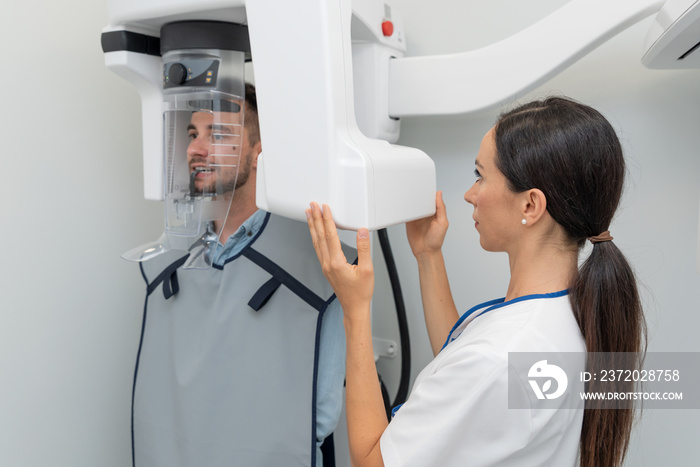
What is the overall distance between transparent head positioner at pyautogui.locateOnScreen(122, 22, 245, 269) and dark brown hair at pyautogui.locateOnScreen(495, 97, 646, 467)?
1.84 feet

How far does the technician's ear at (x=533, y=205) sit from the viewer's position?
0.89 m

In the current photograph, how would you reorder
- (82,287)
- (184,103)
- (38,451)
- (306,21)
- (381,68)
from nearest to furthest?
(306,21), (184,103), (381,68), (38,451), (82,287)

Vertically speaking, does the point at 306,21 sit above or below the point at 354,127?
above

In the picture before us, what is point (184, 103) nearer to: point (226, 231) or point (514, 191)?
point (226, 231)

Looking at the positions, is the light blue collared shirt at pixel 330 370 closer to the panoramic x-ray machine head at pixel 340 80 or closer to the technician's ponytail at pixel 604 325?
the panoramic x-ray machine head at pixel 340 80

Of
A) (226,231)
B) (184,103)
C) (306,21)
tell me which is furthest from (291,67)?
(226,231)

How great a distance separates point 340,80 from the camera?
0.91 meters

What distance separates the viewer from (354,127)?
95 centimetres

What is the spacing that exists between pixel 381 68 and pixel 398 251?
54 cm

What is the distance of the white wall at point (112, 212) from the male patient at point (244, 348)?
249 mm

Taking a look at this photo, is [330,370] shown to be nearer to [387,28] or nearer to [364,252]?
[364,252]

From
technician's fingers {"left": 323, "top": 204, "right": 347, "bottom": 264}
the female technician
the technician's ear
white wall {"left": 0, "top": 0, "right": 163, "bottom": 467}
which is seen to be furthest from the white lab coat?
white wall {"left": 0, "top": 0, "right": 163, "bottom": 467}

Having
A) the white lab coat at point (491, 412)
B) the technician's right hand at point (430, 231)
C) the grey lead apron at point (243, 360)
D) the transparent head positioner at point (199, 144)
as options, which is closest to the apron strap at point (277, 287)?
the grey lead apron at point (243, 360)

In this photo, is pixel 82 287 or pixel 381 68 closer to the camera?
pixel 381 68
